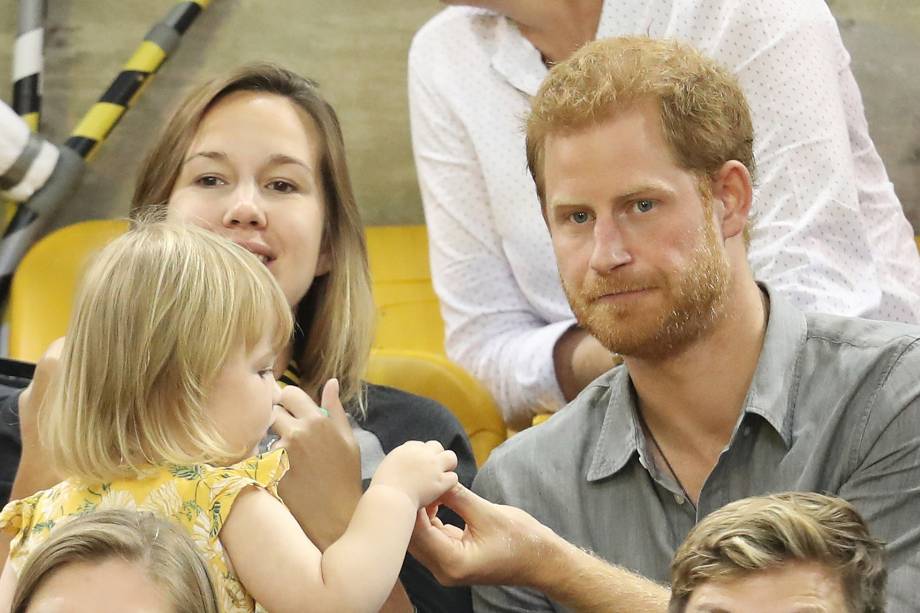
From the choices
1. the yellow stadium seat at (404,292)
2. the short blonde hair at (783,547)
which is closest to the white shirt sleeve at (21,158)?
the yellow stadium seat at (404,292)

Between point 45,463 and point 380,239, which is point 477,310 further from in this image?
point 45,463

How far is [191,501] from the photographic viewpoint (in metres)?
1.39

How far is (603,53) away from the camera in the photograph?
1780 millimetres

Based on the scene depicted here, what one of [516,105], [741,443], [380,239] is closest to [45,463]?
[741,443]

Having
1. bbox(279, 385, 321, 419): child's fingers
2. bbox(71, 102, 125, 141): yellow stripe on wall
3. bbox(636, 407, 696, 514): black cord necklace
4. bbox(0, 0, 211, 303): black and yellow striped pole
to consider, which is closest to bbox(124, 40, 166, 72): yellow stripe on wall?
bbox(0, 0, 211, 303): black and yellow striped pole

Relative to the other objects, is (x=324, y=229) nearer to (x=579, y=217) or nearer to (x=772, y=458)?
(x=579, y=217)

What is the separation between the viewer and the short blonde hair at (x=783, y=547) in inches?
47.8

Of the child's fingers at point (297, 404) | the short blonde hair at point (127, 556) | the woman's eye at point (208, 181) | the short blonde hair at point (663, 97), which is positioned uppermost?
the short blonde hair at point (663, 97)

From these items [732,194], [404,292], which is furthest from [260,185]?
[404,292]

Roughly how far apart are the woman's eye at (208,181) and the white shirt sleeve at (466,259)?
0.69 metres

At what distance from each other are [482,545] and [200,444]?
12.7 inches

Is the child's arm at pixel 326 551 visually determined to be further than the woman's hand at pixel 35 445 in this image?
No

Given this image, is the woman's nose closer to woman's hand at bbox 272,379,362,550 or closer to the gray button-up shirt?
woman's hand at bbox 272,379,362,550

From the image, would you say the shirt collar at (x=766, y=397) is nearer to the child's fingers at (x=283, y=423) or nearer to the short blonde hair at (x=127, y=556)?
the child's fingers at (x=283, y=423)
